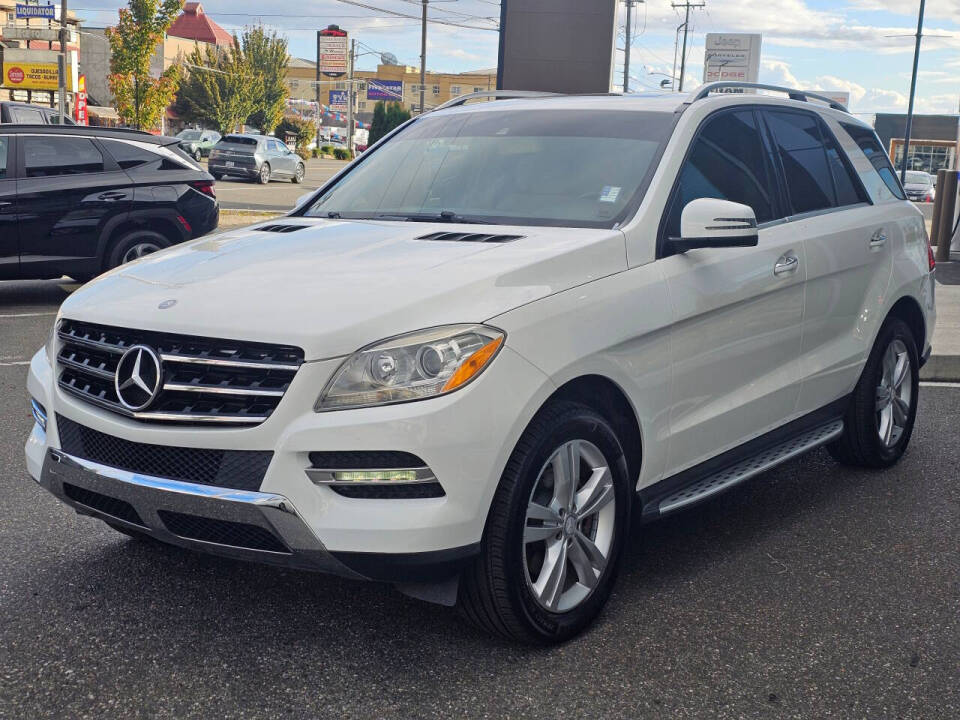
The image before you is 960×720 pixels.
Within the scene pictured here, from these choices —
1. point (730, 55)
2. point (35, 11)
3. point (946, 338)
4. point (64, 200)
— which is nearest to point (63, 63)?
point (35, 11)

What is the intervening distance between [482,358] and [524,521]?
1.72 feet

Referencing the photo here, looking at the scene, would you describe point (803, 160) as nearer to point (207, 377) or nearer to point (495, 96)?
point (495, 96)

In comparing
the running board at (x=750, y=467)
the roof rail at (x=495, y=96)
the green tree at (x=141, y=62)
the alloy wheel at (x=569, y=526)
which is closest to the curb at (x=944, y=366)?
the running board at (x=750, y=467)

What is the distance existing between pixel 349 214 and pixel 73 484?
5.67ft

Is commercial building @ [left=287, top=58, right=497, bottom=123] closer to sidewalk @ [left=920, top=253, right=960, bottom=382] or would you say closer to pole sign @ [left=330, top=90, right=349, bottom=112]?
pole sign @ [left=330, top=90, right=349, bottom=112]

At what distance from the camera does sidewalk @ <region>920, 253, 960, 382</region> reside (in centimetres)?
866

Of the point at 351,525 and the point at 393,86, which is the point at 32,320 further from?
the point at 393,86

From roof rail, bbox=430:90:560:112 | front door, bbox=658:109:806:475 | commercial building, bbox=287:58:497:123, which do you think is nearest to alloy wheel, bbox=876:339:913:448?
front door, bbox=658:109:806:475

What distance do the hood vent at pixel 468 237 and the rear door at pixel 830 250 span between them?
1576 mm

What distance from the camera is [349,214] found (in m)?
4.74

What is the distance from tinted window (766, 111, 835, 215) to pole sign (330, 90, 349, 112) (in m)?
100

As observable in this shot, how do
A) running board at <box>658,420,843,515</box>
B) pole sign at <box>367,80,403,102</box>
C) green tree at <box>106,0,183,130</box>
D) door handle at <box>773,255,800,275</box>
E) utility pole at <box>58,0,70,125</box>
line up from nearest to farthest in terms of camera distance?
running board at <box>658,420,843,515</box> → door handle at <box>773,255,800,275</box> → green tree at <box>106,0,183,130</box> → utility pole at <box>58,0,70,125</box> → pole sign at <box>367,80,403,102</box>

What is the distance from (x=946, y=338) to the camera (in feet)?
31.8

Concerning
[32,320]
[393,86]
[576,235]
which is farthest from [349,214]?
[393,86]
